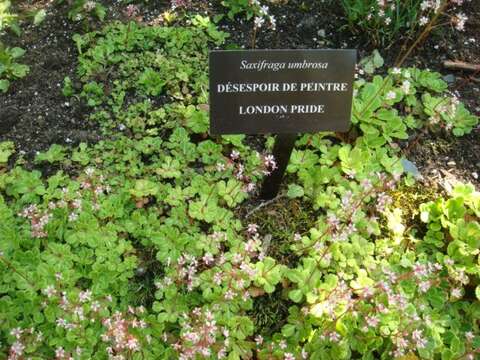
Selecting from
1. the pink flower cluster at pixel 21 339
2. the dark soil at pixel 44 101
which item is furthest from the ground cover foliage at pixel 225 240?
the dark soil at pixel 44 101

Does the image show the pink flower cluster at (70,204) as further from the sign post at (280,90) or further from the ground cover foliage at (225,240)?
the sign post at (280,90)

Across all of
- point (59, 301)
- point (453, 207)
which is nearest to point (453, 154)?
point (453, 207)

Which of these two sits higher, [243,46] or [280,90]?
[280,90]

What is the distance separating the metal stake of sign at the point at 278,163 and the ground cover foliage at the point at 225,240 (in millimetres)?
77

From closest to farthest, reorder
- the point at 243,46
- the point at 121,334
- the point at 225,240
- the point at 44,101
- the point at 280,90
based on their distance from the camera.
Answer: the point at 121,334
the point at 280,90
the point at 225,240
the point at 44,101
the point at 243,46

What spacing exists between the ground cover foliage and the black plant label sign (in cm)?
37

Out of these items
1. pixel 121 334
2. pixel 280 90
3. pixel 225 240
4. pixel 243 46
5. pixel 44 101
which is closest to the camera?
pixel 121 334

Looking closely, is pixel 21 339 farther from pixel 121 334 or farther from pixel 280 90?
pixel 280 90

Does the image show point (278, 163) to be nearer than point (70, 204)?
Yes

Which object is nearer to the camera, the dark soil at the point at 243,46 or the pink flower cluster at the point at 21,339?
the pink flower cluster at the point at 21,339

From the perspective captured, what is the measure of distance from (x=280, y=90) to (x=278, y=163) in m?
0.54

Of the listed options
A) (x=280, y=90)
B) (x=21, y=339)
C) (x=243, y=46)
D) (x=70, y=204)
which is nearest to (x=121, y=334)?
(x=21, y=339)

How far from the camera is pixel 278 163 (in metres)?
3.09

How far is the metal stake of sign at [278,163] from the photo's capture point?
2961 millimetres
